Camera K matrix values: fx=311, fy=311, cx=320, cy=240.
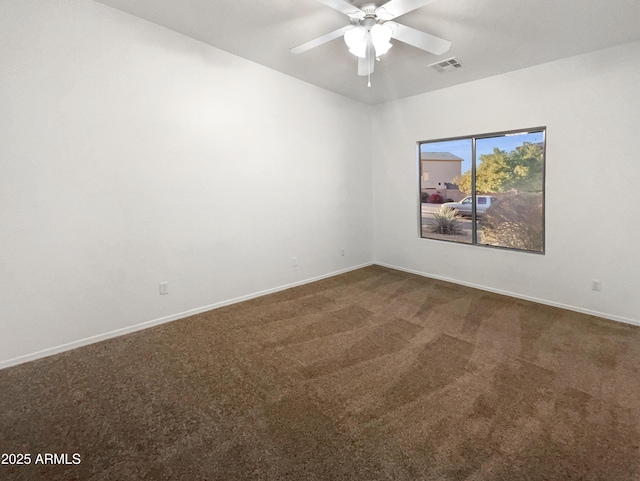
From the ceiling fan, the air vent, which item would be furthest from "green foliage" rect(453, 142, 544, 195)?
the ceiling fan

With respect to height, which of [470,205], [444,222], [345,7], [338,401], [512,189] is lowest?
[338,401]

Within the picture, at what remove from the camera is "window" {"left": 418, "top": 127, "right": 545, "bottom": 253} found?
12.5 ft

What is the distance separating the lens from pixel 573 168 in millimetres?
3402

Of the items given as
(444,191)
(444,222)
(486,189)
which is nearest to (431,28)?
(486,189)

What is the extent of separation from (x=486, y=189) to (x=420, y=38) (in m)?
2.50

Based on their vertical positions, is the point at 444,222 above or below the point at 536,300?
above

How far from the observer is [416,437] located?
5.61ft

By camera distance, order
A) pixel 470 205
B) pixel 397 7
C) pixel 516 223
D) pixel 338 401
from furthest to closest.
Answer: pixel 470 205 < pixel 516 223 < pixel 397 7 < pixel 338 401

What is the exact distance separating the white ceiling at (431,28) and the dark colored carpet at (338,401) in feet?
8.99

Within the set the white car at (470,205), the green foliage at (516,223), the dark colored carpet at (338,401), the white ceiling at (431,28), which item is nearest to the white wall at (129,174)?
the white ceiling at (431,28)

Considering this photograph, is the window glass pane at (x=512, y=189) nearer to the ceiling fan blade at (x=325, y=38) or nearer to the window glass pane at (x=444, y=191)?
the window glass pane at (x=444, y=191)

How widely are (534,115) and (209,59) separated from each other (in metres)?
3.70

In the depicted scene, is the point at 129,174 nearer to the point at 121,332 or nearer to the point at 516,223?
the point at 121,332

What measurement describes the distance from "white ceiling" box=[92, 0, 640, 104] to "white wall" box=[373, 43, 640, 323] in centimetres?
26
